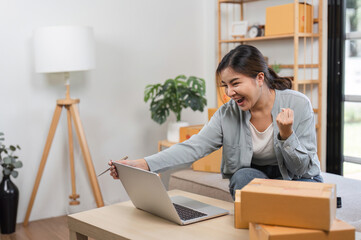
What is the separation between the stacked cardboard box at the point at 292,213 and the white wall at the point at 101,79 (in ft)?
7.45

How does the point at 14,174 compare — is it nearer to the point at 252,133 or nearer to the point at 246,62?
the point at 252,133

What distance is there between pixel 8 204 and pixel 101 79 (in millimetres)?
1090

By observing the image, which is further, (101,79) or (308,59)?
(101,79)

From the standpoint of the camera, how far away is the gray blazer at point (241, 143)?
77.9 inches

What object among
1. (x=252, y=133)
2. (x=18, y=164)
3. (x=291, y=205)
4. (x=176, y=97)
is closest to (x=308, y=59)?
(x=176, y=97)

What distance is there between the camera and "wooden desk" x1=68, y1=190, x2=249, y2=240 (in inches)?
63.9

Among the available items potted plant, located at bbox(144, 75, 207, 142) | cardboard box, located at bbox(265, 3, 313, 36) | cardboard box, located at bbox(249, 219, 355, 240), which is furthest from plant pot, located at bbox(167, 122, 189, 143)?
cardboard box, located at bbox(249, 219, 355, 240)

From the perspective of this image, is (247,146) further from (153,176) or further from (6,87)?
(6,87)

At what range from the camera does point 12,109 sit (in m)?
3.29

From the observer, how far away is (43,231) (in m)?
3.18

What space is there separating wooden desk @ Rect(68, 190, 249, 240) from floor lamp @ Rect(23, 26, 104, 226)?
52.3 inches

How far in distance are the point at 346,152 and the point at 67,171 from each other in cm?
193

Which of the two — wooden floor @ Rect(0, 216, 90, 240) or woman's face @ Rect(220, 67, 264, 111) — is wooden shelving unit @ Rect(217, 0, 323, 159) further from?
wooden floor @ Rect(0, 216, 90, 240)

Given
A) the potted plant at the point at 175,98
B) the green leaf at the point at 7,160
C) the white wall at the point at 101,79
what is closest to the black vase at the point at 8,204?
the green leaf at the point at 7,160
